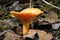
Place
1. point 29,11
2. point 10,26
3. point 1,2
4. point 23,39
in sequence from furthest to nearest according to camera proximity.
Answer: point 1,2, point 10,26, point 23,39, point 29,11

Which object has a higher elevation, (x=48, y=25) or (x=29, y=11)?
(x=29, y=11)

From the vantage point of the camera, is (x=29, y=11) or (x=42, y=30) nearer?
(x=29, y=11)

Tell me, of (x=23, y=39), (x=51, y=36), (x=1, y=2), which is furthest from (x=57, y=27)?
(x=1, y=2)

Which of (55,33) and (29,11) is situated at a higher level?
(29,11)

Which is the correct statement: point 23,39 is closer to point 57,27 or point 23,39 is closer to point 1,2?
point 57,27

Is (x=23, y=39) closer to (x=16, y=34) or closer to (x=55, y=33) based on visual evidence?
(x=16, y=34)

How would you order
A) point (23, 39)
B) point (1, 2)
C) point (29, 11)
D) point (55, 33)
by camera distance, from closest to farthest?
point (29, 11) → point (23, 39) → point (55, 33) → point (1, 2)

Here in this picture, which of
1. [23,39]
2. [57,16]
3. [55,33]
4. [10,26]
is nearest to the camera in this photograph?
[23,39]

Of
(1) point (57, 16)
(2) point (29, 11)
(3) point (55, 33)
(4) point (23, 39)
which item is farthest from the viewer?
(1) point (57, 16)

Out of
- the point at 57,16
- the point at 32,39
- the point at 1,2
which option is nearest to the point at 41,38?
the point at 32,39
